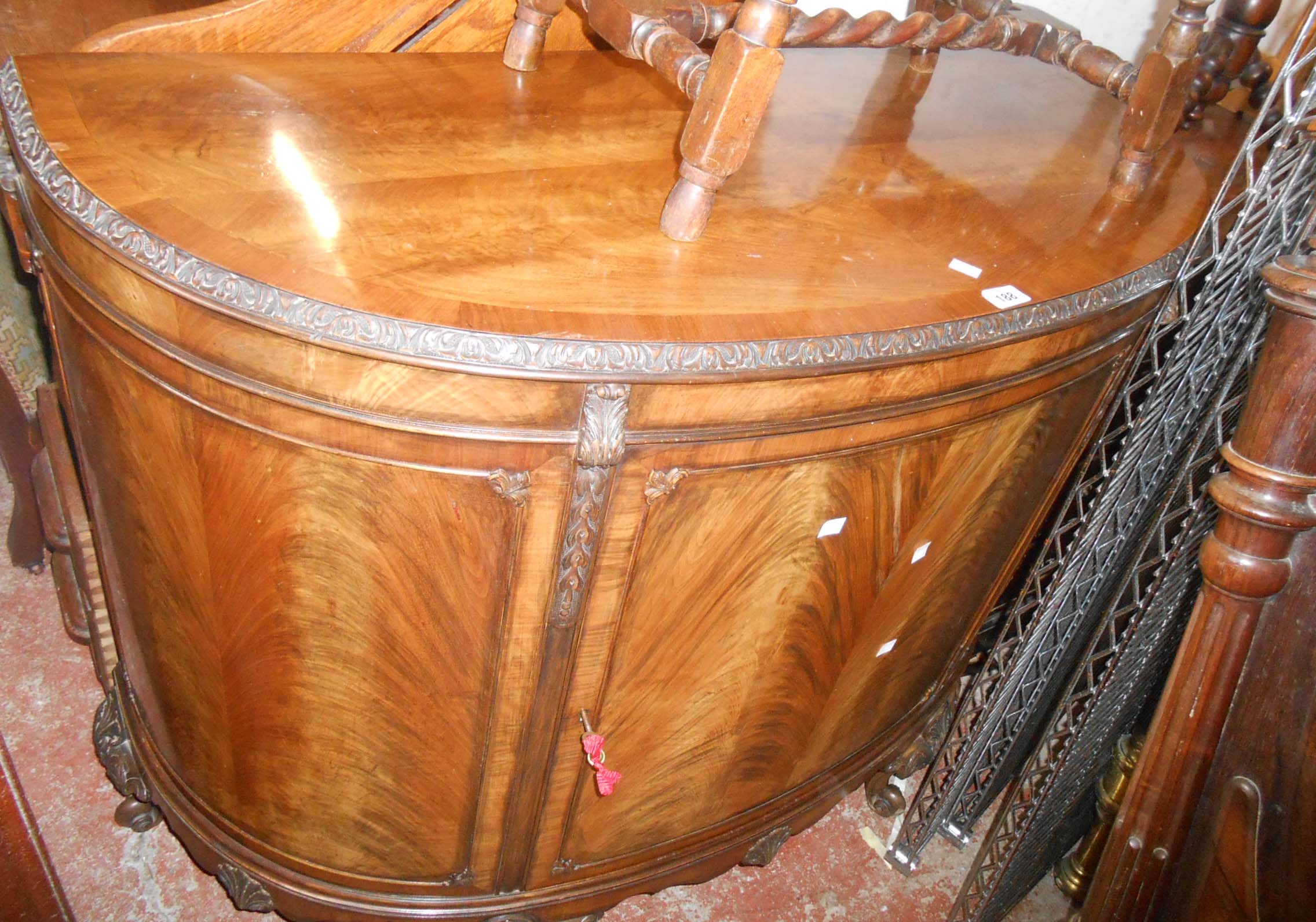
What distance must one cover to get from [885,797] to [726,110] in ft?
4.01

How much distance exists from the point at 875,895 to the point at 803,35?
1258 millimetres

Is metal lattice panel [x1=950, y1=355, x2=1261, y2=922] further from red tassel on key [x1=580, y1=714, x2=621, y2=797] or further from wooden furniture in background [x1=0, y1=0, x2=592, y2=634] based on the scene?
wooden furniture in background [x1=0, y1=0, x2=592, y2=634]

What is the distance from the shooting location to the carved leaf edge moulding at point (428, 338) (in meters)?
0.78

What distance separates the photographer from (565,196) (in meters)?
1.01

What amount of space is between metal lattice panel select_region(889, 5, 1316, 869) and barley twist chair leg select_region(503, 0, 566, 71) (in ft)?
2.66

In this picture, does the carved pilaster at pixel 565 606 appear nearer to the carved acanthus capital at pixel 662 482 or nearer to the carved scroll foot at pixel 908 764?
the carved acanthus capital at pixel 662 482

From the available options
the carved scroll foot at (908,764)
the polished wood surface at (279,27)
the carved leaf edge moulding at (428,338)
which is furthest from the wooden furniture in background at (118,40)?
the carved scroll foot at (908,764)

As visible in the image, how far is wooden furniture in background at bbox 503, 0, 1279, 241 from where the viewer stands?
903mm

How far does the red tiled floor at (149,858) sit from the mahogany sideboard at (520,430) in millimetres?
76

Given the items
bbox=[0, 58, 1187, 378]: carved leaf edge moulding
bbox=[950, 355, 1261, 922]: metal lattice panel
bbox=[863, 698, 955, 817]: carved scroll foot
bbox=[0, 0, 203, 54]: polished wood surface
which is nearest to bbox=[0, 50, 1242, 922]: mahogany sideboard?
bbox=[0, 58, 1187, 378]: carved leaf edge moulding

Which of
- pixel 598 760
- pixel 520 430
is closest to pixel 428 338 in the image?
pixel 520 430

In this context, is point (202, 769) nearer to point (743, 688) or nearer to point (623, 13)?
point (743, 688)

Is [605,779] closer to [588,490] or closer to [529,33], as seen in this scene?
[588,490]

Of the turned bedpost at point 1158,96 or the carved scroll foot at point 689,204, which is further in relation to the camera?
the turned bedpost at point 1158,96
